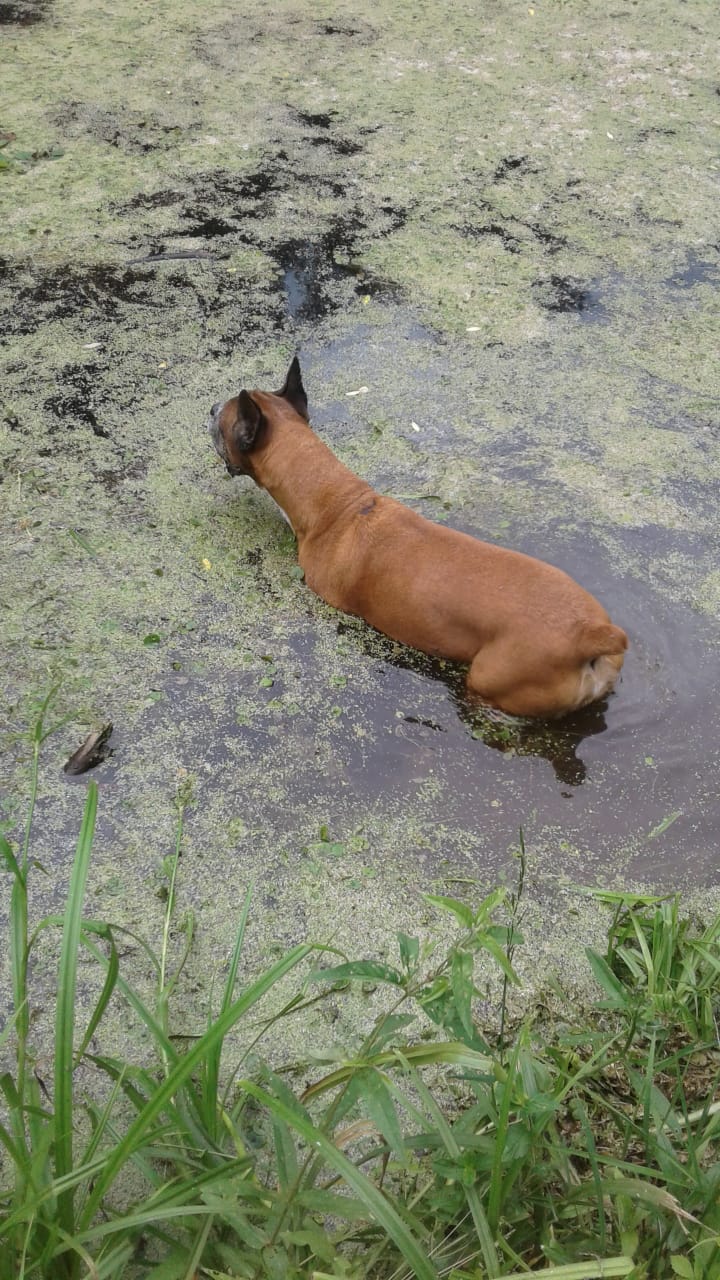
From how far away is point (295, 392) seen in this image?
116 inches

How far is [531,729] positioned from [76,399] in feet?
5.93

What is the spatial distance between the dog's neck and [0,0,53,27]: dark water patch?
3653mm

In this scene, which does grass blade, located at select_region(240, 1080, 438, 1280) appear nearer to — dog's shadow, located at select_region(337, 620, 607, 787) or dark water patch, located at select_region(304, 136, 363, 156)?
dog's shadow, located at select_region(337, 620, 607, 787)

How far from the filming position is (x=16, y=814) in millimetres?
2135

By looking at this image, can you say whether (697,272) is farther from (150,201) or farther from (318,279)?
(150,201)

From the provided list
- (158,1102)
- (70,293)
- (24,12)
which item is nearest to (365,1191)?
(158,1102)

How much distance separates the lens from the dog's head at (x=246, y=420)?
2812 mm

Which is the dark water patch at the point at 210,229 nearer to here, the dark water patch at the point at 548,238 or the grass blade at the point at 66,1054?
the dark water patch at the point at 548,238

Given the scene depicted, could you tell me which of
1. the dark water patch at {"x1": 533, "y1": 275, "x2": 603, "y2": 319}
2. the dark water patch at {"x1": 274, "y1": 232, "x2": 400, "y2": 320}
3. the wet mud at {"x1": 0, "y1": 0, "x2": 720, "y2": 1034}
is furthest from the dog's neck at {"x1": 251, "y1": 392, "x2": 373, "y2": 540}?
the dark water patch at {"x1": 533, "y1": 275, "x2": 603, "y2": 319}

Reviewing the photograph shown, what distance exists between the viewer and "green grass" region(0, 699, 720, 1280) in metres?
1.26

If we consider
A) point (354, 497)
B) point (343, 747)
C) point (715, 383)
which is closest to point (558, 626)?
point (343, 747)

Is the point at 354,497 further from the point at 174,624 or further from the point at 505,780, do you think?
the point at 505,780

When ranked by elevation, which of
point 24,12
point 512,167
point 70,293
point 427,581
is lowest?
point 427,581

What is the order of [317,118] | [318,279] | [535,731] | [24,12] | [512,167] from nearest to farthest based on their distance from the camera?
[535,731], [318,279], [512,167], [317,118], [24,12]
